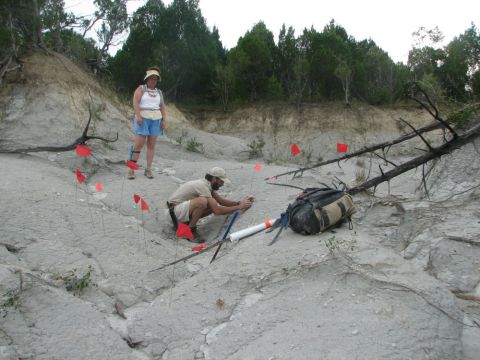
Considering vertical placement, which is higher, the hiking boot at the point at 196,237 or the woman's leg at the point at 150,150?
the woman's leg at the point at 150,150

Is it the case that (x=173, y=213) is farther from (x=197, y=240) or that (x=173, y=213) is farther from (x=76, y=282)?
(x=76, y=282)

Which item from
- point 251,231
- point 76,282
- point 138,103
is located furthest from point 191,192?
point 76,282

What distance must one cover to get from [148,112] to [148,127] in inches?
8.7

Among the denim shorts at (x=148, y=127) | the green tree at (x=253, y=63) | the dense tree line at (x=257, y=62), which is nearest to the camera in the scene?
the denim shorts at (x=148, y=127)

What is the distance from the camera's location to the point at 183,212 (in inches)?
197

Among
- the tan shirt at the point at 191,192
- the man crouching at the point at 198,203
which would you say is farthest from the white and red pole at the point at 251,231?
the tan shirt at the point at 191,192

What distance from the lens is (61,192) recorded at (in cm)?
512

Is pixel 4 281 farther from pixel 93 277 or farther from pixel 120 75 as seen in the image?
pixel 120 75

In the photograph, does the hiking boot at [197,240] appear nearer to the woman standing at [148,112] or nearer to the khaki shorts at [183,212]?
the khaki shorts at [183,212]

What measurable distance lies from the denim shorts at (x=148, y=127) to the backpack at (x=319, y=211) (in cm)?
298

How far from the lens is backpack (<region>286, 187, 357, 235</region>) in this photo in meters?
3.92

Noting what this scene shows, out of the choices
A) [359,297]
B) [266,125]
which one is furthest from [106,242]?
[266,125]

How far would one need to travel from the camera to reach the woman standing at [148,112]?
20.4ft

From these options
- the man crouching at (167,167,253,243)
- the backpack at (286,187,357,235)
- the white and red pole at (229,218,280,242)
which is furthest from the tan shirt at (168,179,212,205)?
the backpack at (286,187,357,235)
